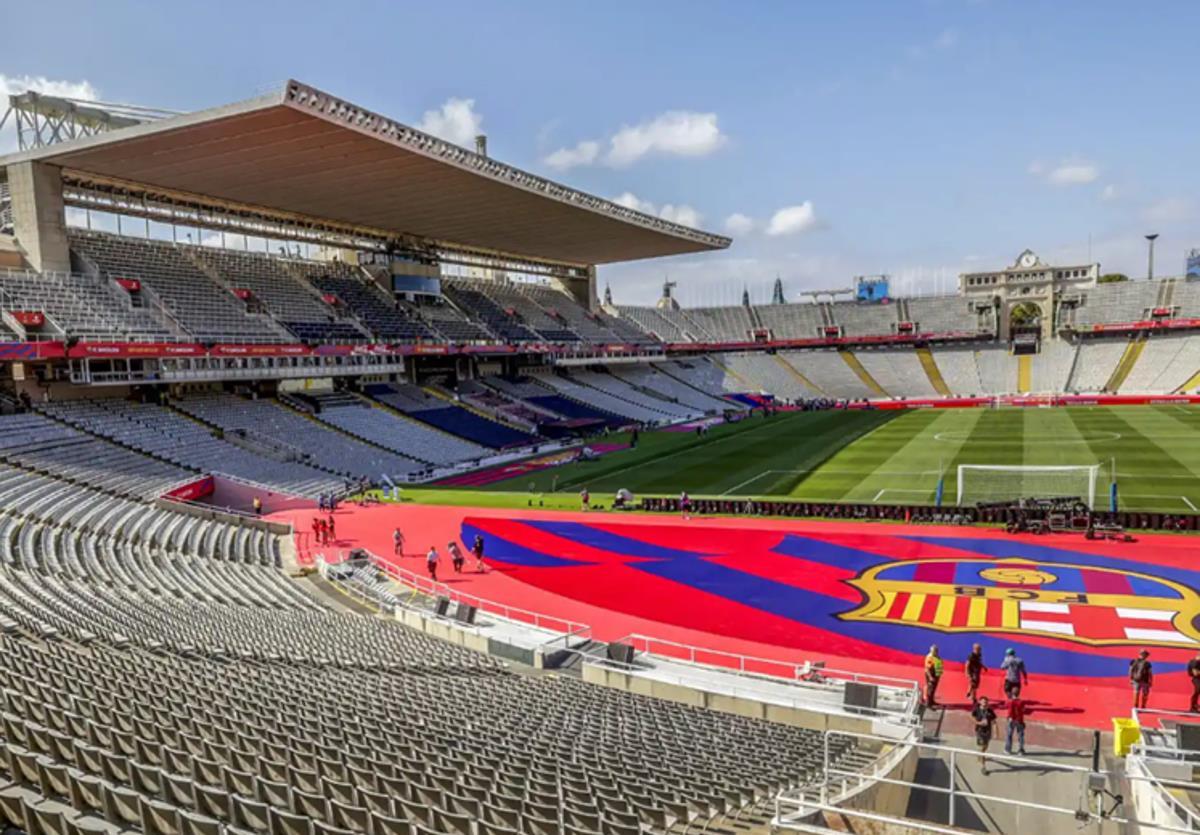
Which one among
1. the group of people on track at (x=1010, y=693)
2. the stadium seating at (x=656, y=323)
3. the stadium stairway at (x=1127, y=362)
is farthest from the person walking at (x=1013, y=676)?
the stadium seating at (x=656, y=323)

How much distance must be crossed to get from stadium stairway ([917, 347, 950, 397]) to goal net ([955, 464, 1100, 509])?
172ft

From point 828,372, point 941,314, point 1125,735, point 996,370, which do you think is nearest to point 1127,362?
point 996,370

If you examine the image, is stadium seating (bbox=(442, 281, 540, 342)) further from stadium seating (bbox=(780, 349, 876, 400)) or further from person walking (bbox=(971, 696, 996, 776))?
person walking (bbox=(971, 696, 996, 776))

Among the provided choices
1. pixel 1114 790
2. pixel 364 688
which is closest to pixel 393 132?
pixel 364 688

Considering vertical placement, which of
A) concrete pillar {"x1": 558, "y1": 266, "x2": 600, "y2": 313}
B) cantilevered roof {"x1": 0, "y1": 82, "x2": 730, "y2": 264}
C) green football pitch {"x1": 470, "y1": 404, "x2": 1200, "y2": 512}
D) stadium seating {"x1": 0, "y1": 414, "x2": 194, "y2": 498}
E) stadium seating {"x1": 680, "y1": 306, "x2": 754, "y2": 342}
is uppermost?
cantilevered roof {"x1": 0, "y1": 82, "x2": 730, "y2": 264}

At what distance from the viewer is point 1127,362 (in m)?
84.4

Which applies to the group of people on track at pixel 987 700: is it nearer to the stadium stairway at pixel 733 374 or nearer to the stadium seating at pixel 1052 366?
the stadium stairway at pixel 733 374

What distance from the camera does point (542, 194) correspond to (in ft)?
174

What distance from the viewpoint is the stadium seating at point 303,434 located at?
4341 cm

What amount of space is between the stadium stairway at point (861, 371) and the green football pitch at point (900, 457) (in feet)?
79.4

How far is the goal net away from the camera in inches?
1298

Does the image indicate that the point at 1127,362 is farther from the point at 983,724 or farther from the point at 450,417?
the point at 983,724

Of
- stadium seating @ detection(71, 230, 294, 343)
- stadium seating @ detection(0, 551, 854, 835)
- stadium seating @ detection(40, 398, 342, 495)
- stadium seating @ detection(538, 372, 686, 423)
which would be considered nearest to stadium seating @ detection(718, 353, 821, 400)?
stadium seating @ detection(538, 372, 686, 423)

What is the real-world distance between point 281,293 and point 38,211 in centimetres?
1607
